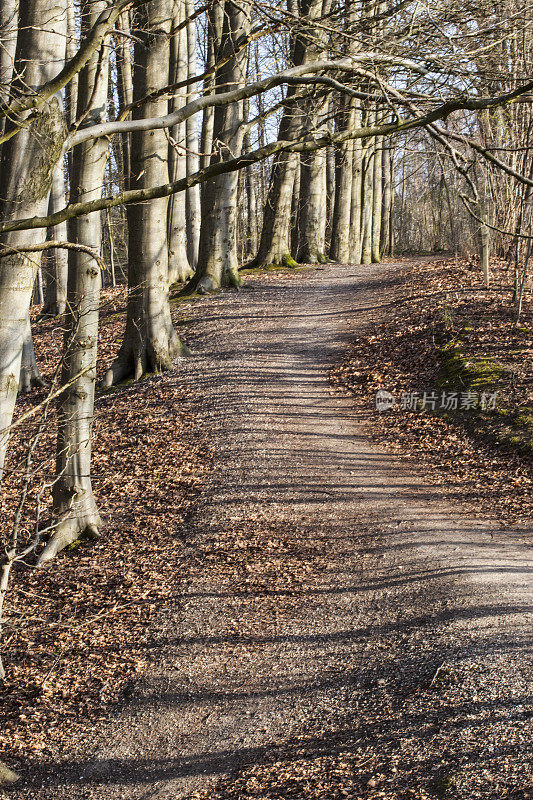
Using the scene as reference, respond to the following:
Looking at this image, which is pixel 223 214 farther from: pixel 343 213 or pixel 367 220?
pixel 367 220

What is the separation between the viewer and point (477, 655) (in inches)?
179

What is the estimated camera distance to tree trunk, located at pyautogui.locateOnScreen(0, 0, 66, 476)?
4.12 meters

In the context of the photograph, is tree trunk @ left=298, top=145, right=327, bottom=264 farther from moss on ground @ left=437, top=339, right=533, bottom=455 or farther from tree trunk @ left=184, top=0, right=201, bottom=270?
moss on ground @ left=437, top=339, right=533, bottom=455

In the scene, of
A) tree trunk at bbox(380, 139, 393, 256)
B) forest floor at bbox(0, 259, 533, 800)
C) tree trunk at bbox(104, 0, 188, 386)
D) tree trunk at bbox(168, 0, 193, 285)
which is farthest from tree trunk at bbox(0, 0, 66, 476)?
tree trunk at bbox(380, 139, 393, 256)

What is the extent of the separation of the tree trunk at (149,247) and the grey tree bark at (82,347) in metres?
2.49

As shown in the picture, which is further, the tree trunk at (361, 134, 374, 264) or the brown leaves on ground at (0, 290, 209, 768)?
the tree trunk at (361, 134, 374, 264)

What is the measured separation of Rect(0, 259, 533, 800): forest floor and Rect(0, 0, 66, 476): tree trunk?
75.3 inches

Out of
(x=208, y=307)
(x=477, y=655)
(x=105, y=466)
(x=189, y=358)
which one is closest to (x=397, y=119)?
(x=477, y=655)

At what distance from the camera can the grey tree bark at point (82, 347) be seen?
6613mm

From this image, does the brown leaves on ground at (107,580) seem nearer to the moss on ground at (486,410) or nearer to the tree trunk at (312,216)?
the moss on ground at (486,410)

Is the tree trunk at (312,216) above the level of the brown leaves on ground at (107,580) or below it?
above

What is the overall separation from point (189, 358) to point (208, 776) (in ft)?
27.5

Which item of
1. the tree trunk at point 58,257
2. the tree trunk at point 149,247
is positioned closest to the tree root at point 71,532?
the tree trunk at point 149,247

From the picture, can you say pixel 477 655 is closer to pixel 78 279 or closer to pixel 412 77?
pixel 78 279
